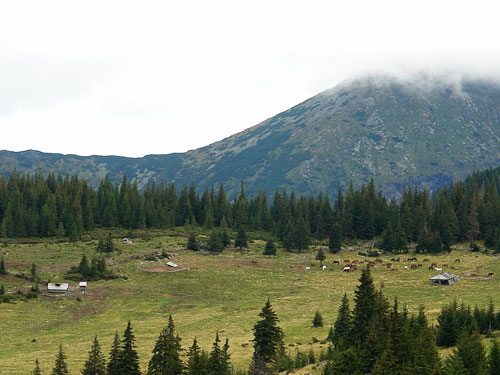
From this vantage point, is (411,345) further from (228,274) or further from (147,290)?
(228,274)

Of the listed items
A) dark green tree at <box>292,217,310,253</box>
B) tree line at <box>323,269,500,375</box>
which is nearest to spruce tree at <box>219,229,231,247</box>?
dark green tree at <box>292,217,310,253</box>

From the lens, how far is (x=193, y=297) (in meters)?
85.1

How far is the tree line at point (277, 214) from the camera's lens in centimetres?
13188

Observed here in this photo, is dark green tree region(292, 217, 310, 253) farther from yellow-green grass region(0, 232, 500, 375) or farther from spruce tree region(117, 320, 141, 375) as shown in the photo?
spruce tree region(117, 320, 141, 375)

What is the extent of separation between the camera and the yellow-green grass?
5800cm

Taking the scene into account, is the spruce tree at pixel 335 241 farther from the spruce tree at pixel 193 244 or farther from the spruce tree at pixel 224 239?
the spruce tree at pixel 193 244

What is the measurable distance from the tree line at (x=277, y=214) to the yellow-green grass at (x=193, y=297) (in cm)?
1032

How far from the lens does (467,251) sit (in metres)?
122

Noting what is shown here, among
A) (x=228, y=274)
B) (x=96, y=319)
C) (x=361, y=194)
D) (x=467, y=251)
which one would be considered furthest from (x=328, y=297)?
(x=361, y=194)

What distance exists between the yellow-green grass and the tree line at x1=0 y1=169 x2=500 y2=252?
33.9 ft

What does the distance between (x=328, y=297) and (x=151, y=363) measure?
152 feet

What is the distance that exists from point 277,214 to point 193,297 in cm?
9445

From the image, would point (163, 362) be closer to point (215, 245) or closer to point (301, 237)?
point (215, 245)

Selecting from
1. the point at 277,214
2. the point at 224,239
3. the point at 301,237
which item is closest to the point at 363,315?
the point at 224,239
